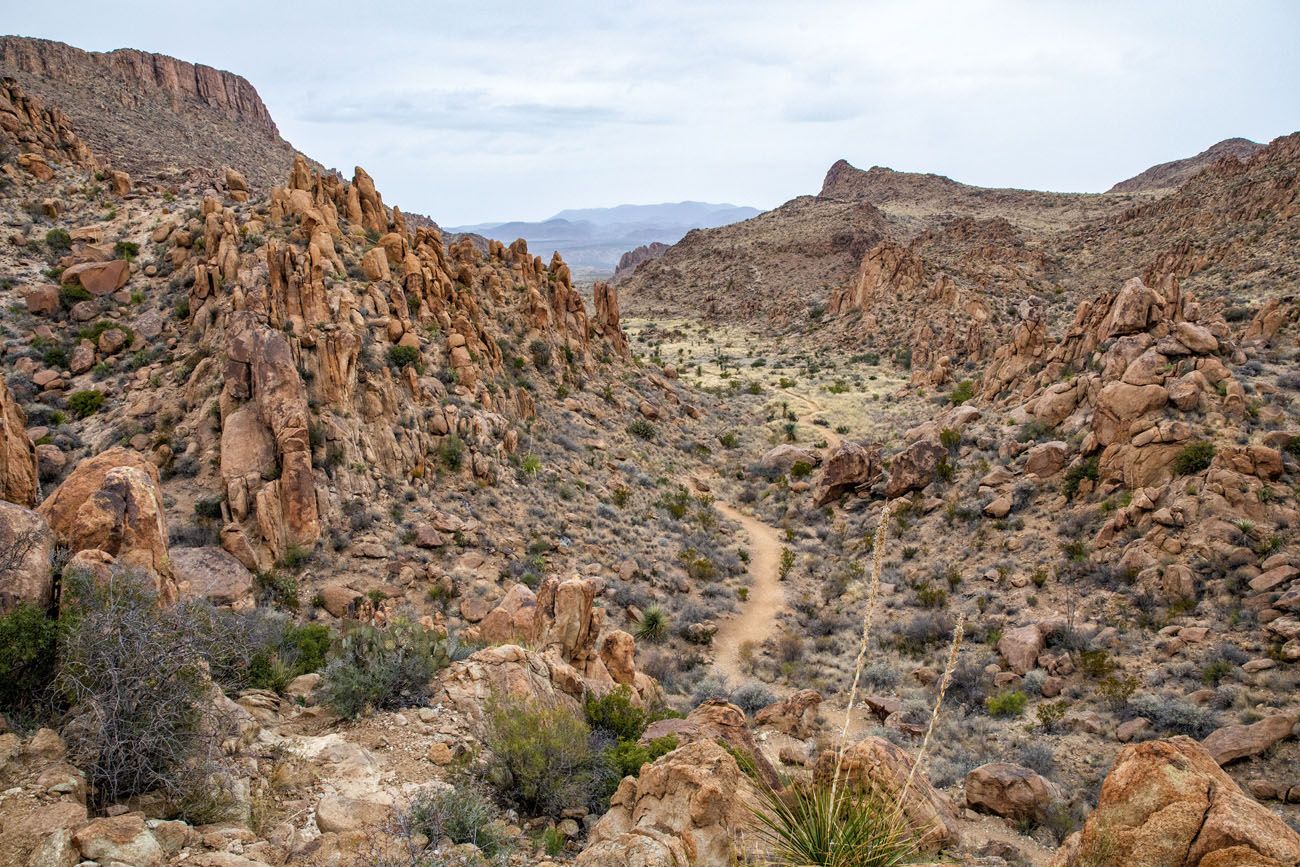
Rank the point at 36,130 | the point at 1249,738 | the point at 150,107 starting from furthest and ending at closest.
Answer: the point at 150,107
the point at 36,130
the point at 1249,738

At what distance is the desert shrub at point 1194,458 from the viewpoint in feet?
47.0

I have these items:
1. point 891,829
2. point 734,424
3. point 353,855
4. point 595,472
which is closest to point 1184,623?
point 891,829

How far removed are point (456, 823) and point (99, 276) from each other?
21.2 metres

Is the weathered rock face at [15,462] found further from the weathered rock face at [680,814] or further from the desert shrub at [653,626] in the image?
the desert shrub at [653,626]

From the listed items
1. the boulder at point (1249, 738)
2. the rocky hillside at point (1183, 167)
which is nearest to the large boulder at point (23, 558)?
the boulder at point (1249, 738)

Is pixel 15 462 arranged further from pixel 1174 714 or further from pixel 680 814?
pixel 1174 714

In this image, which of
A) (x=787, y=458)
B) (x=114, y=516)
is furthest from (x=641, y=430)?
(x=114, y=516)

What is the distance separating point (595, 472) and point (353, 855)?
16.8 metres

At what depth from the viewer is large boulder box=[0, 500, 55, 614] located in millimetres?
5902

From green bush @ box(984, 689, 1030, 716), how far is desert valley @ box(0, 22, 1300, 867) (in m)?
0.07

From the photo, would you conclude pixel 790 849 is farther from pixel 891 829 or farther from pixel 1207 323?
pixel 1207 323

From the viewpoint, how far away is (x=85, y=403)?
51.2 ft

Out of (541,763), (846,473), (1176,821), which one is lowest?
(846,473)

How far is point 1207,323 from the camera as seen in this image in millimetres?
19562
